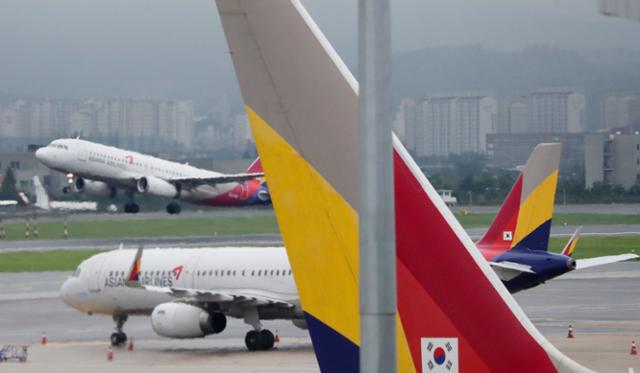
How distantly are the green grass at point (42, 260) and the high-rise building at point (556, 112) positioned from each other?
69317 millimetres

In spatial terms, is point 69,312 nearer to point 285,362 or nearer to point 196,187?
point 285,362

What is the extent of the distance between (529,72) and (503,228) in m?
122

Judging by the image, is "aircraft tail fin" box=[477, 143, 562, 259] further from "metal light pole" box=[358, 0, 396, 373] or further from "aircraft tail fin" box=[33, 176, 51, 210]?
"aircraft tail fin" box=[33, 176, 51, 210]

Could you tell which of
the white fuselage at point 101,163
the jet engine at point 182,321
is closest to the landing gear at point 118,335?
the jet engine at point 182,321

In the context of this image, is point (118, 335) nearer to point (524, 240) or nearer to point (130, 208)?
point (524, 240)

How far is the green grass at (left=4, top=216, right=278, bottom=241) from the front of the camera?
78769 millimetres

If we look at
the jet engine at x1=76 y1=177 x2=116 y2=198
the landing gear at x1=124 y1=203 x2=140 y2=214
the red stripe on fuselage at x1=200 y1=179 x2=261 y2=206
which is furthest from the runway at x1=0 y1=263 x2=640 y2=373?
the red stripe on fuselage at x1=200 y1=179 x2=261 y2=206

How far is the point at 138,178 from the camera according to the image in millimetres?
83125

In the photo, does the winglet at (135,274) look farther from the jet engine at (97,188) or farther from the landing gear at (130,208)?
the landing gear at (130,208)

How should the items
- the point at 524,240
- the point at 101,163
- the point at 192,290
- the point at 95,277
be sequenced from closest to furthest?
the point at 524,240, the point at 192,290, the point at 95,277, the point at 101,163

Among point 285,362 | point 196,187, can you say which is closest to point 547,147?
point 285,362

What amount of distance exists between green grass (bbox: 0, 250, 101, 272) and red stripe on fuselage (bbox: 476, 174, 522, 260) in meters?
31.3

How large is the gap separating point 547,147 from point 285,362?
23.5 ft

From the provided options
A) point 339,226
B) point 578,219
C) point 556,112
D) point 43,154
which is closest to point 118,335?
point 339,226
